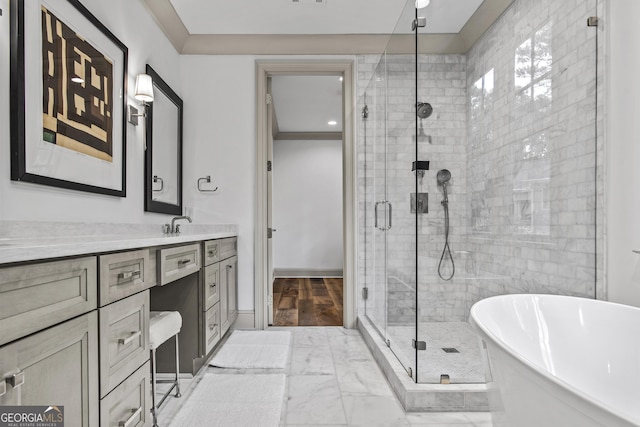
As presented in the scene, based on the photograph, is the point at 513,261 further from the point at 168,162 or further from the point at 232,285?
the point at 168,162

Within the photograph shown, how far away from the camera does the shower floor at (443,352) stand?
1.88 m

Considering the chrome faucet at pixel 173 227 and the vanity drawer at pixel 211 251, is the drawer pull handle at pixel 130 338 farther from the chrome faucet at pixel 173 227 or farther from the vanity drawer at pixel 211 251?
the chrome faucet at pixel 173 227

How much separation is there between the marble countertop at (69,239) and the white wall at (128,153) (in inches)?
1.8

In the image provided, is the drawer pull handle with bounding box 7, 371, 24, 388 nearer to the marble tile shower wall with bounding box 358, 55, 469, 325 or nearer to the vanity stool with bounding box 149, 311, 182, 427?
the vanity stool with bounding box 149, 311, 182, 427

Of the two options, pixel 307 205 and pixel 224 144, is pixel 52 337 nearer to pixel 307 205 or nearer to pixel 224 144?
pixel 224 144

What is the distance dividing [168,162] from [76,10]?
1275 millimetres

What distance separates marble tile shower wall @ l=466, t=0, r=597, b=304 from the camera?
179cm

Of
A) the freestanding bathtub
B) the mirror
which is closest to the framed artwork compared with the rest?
the mirror

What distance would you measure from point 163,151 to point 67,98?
1133 millimetres

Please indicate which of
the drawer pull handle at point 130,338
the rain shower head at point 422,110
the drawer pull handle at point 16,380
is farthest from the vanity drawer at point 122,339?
the rain shower head at point 422,110

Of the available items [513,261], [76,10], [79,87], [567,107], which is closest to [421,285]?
[513,261]

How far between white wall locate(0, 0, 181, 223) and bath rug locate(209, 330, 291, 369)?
3.55 feet

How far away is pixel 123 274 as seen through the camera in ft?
4.05

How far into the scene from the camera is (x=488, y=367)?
1164mm
